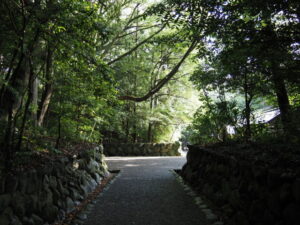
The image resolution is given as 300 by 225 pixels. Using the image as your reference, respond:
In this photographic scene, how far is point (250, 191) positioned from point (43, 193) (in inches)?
101

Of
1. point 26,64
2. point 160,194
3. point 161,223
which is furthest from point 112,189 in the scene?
point 26,64

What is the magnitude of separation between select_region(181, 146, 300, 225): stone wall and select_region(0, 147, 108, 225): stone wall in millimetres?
2306

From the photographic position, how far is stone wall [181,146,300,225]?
6.75ft

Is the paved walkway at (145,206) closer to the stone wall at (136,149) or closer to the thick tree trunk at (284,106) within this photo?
the thick tree trunk at (284,106)

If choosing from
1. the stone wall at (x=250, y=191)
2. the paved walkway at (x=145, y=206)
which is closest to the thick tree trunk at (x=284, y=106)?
the stone wall at (x=250, y=191)

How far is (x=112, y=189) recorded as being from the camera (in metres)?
5.09

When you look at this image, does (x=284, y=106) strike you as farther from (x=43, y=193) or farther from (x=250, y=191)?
(x=43, y=193)

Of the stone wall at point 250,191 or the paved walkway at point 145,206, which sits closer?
the stone wall at point 250,191

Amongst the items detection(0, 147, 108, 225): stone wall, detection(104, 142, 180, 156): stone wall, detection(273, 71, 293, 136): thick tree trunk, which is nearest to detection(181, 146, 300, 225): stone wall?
detection(273, 71, 293, 136): thick tree trunk

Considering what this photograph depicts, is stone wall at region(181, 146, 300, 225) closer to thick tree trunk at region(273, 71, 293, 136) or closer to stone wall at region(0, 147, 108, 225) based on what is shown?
thick tree trunk at region(273, 71, 293, 136)

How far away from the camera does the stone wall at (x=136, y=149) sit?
13.7 meters

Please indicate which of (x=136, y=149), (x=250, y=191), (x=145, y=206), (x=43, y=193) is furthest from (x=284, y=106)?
(x=136, y=149)

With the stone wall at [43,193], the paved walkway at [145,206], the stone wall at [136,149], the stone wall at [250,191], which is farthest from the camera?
the stone wall at [136,149]

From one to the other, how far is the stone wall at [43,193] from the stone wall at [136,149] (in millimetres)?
8965
